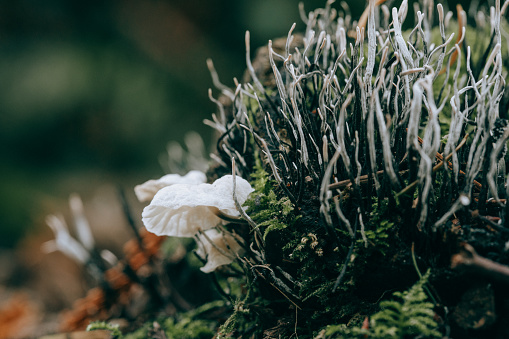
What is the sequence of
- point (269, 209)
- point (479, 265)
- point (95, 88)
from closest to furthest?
point (479, 265) < point (269, 209) < point (95, 88)

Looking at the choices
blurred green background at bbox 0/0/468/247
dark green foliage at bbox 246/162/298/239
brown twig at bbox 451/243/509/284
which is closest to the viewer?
brown twig at bbox 451/243/509/284

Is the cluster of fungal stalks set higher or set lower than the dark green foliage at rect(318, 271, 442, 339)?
higher

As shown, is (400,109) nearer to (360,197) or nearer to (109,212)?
(360,197)

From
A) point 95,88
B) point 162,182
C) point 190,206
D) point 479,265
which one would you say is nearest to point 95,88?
point 95,88

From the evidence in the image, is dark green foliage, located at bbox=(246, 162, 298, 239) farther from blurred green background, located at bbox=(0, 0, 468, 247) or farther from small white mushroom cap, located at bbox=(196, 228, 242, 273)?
blurred green background, located at bbox=(0, 0, 468, 247)

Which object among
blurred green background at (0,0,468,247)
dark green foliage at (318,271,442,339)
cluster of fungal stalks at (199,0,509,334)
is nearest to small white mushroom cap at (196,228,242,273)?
cluster of fungal stalks at (199,0,509,334)

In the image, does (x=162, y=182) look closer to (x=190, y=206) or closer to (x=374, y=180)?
(x=190, y=206)
